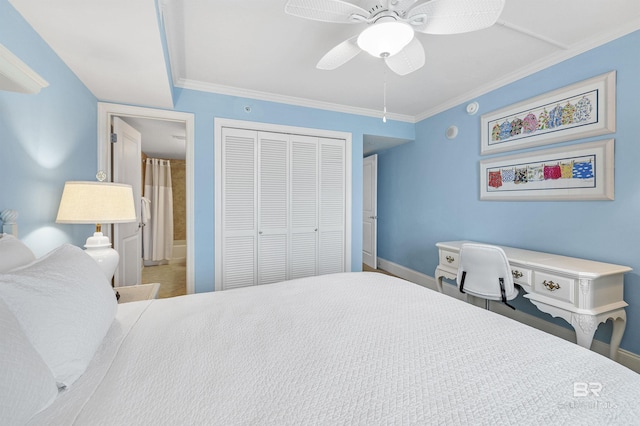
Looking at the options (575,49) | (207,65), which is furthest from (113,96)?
(575,49)

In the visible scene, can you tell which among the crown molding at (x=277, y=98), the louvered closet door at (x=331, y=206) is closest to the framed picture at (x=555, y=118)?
the crown molding at (x=277, y=98)

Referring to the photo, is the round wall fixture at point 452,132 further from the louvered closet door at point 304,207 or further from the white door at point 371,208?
the louvered closet door at point 304,207

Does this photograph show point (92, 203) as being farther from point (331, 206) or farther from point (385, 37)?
point (331, 206)

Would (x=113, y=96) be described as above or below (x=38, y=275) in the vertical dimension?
above

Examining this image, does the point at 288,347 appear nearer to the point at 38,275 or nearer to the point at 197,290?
the point at 38,275

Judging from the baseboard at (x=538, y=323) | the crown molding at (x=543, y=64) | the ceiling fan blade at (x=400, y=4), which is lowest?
the baseboard at (x=538, y=323)

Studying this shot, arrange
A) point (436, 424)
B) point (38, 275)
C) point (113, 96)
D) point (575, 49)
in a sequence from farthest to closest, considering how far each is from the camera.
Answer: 1. point (113, 96)
2. point (575, 49)
3. point (38, 275)
4. point (436, 424)

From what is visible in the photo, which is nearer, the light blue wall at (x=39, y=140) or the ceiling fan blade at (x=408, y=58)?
the light blue wall at (x=39, y=140)

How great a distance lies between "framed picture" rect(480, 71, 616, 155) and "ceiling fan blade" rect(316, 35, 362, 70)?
71.1 inches

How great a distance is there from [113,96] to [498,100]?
145 inches

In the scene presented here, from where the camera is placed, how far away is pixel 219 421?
0.62 metres

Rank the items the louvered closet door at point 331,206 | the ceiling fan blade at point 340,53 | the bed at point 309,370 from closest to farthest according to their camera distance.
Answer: the bed at point 309,370 < the ceiling fan blade at point 340,53 < the louvered closet door at point 331,206

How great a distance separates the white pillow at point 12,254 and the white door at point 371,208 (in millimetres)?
3947

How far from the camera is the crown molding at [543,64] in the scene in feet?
6.09
